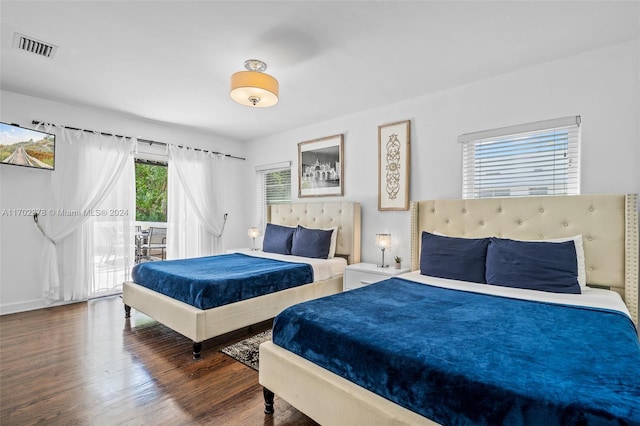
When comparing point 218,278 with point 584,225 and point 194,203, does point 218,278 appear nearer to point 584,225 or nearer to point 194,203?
point 194,203

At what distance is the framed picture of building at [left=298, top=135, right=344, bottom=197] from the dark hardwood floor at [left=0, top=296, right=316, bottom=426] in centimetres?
212

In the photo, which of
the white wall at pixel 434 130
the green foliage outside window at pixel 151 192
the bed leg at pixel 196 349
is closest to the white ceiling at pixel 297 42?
the white wall at pixel 434 130

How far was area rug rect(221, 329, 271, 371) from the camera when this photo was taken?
2.45 meters

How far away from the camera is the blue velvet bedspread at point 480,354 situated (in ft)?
3.26

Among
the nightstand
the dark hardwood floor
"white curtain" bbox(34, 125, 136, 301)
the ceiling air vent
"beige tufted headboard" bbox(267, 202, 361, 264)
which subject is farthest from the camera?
"beige tufted headboard" bbox(267, 202, 361, 264)

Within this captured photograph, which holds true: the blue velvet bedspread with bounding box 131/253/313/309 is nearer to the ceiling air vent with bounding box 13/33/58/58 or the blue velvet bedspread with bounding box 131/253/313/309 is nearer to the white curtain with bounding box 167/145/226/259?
the white curtain with bounding box 167/145/226/259

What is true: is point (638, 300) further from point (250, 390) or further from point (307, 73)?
point (307, 73)

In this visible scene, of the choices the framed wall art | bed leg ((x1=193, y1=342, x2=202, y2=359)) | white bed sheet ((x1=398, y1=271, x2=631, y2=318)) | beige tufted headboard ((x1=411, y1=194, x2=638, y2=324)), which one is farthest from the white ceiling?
bed leg ((x1=193, y1=342, x2=202, y2=359))

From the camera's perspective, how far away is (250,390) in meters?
2.07

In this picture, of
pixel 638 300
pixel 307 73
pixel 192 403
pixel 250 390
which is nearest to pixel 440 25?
pixel 307 73

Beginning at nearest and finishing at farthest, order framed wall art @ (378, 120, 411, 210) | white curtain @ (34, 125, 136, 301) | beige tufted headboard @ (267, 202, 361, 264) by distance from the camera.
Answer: framed wall art @ (378, 120, 411, 210), white curtain @ (34, 125, 136, 301), beige tufted headboard @ (267, 202, 361, 264)

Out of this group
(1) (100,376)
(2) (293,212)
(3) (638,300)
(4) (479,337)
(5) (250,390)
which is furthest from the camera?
(2) (293,212)

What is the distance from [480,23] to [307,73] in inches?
58.4

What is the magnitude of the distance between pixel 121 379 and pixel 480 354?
2.32 m
